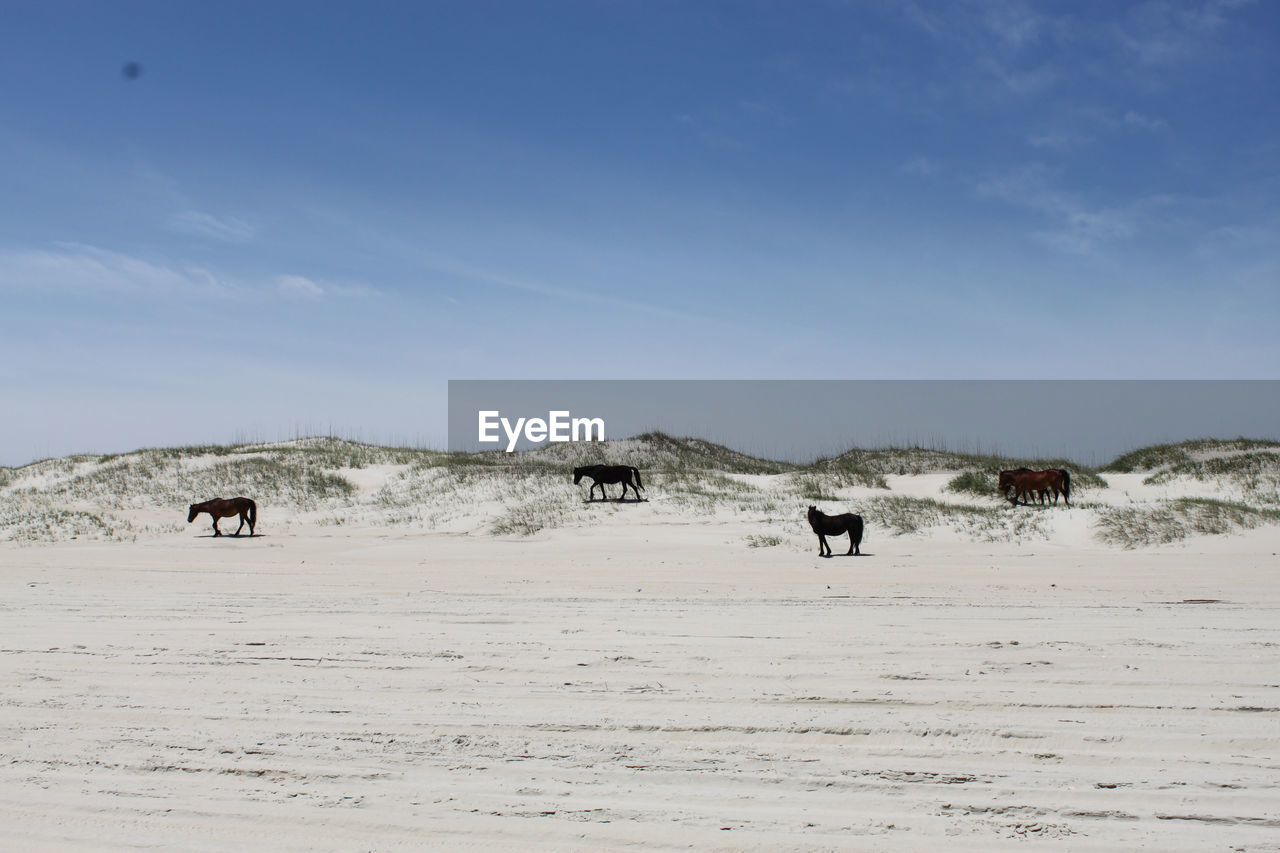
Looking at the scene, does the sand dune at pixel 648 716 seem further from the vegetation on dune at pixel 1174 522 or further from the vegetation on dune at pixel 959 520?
the vegetation on dune at pixel 959 520

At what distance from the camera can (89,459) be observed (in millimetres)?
35438

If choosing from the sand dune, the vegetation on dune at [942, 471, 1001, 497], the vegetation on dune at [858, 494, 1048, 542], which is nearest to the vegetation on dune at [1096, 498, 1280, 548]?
the vegetation on dune at [858, 494, 1048, 542]

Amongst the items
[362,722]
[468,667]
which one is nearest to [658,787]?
[362,722]

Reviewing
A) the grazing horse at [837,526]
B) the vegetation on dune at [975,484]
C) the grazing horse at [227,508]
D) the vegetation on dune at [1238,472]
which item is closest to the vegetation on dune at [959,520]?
the grazing horse at [837,526]

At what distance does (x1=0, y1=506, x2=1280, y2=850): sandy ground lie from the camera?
3.62m

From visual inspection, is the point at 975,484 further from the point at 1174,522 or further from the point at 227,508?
the point at 227,508

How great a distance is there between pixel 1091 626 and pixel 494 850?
638 centimetres

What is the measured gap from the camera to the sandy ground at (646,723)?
3.62 metres

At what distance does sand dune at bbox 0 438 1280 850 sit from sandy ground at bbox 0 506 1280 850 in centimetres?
2

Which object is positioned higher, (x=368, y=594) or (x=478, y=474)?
(x=478, y=474)

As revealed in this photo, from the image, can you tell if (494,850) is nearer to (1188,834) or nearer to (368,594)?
(1188,834)

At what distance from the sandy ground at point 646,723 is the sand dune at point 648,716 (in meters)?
0.02

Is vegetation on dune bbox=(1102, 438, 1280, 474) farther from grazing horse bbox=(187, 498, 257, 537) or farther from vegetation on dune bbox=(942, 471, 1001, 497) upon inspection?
grazing horse bbox=(187, 498, 257, 537)

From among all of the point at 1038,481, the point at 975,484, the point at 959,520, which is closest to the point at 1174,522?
the point at 959,520
